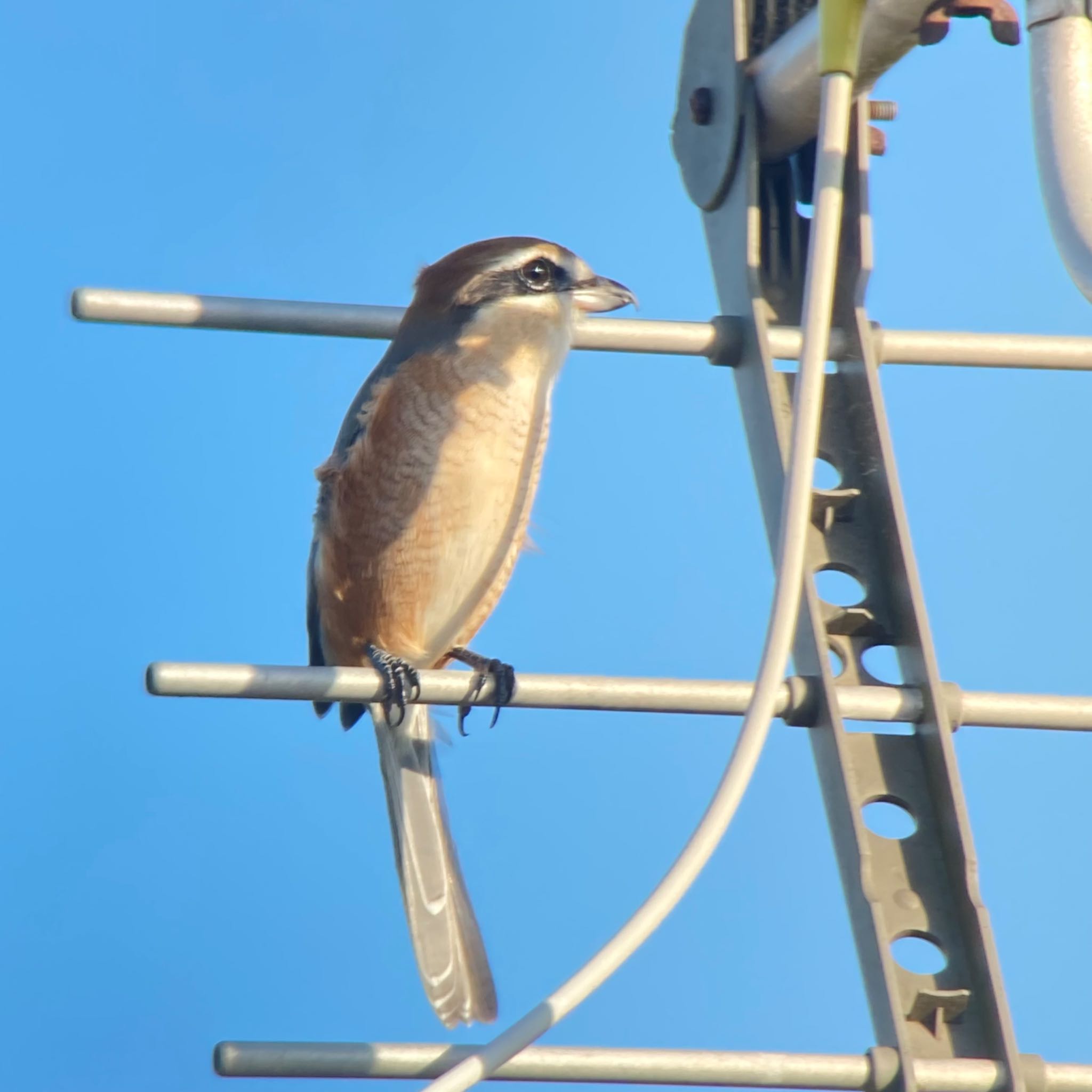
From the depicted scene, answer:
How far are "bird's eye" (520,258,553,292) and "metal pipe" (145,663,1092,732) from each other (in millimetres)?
1189

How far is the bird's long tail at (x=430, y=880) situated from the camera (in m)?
2.35

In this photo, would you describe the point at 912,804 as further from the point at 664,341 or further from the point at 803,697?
the point at 664,341

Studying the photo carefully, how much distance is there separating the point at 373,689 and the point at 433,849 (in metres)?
0.98

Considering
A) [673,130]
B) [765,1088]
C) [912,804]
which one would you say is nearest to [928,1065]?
[765,1088]

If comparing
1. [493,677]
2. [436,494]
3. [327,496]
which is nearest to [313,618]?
[327,496]

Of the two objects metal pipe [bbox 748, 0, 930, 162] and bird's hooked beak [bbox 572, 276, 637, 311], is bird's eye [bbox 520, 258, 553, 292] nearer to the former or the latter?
bird's hooked beak [bbox 572, 276, 637, 311]

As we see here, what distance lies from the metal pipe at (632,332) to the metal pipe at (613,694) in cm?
40

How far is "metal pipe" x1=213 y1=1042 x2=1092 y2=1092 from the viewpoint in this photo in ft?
4.65

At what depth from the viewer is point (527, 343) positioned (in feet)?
8.86

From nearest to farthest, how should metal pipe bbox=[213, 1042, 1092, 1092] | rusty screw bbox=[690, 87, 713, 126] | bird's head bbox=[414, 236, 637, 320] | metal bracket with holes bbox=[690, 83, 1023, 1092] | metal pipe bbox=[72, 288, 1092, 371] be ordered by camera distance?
metal pipe bbox=[213, 1042, 1092, 1092] → metal bracket with holes bbox=[690, 83, 1023, 1092] → metal pipe bbox=[72, 288, 1092, 371] → rusty screw bbox=[690, 87, 713, 126] → bird's head bbox=[414, 236, 637, 320]

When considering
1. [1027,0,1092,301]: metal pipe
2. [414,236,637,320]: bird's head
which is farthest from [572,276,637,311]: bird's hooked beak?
[1027,0,1092,301]: metal pipe

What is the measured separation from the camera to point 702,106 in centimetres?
215

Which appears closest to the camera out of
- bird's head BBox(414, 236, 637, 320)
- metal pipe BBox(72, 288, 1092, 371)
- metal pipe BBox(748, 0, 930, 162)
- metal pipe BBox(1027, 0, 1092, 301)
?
metal pipe BBox(1027, 0, 1092, 301)

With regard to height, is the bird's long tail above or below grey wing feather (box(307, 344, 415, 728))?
below
